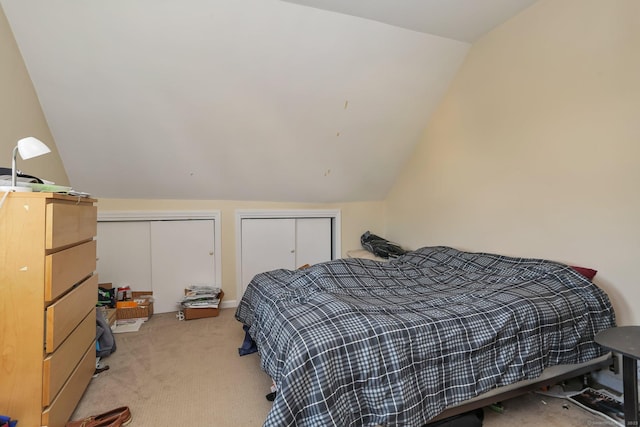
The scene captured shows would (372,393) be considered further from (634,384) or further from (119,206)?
(119,206)

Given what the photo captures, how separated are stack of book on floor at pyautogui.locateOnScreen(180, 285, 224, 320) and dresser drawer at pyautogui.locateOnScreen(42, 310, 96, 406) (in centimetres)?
120

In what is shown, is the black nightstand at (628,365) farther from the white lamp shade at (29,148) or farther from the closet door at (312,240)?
the closet door at (312,240)

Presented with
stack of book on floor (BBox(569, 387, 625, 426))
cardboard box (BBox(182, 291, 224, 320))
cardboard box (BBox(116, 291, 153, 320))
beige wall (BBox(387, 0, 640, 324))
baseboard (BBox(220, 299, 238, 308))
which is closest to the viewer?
stack of book on floor (BBox(569, 387, 625, 426))

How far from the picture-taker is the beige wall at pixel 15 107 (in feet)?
6.93

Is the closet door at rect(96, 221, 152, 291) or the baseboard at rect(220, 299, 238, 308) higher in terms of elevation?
the closet door at rect(96, 221, 152, 291)

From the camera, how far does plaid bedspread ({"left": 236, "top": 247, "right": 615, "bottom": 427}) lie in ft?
4.49

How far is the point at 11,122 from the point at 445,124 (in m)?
3.61

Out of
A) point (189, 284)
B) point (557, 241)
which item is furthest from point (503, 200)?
point (189, 284)

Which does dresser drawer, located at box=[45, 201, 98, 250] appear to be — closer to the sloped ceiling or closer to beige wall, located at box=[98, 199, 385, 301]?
the sloped ceiling

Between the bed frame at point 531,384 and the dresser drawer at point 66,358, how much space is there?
1767 mm

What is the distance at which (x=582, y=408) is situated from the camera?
74.1 inches

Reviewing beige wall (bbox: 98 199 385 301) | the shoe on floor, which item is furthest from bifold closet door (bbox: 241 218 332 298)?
the shoe on floor

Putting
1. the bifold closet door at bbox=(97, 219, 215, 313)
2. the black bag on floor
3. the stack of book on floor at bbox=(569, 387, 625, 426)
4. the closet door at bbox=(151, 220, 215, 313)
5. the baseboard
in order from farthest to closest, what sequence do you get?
the baseboard < the closet door at bbox=(151, 220, 215, 313) < the bifold closet door at bbox=(97, 219, 215, 313) < the stack of book on floor at bbox=(569, 387, 625, 426) < the black bag on floor

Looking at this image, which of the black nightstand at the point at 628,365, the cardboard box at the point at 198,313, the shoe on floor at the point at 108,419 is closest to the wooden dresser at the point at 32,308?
the shoe on floor at the point at 108,419
